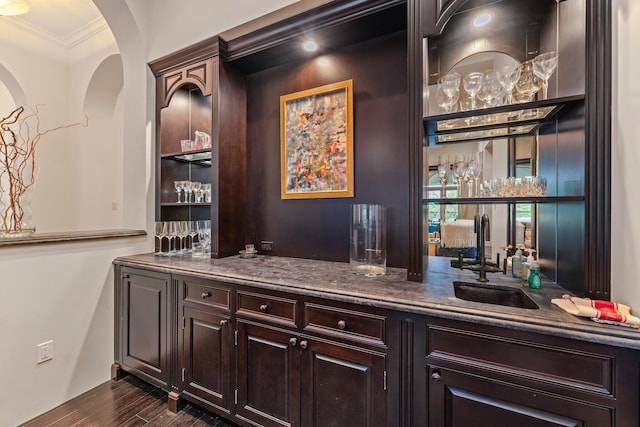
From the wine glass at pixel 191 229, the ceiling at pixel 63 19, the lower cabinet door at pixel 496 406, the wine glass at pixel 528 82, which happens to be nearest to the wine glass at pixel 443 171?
the wine glass at pixel 528 82

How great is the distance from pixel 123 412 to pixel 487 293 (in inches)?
94.5

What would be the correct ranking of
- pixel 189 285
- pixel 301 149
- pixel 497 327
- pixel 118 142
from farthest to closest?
pixel 118 142, pixel 301 149, pixel 189 285, pixel 497 327

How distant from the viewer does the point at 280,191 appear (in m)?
2.25

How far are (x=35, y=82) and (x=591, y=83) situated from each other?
5.30 metres

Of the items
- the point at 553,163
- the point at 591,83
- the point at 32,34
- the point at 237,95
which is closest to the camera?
the point at 591,83

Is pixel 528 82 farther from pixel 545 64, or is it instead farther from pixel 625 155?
pixel 625 155

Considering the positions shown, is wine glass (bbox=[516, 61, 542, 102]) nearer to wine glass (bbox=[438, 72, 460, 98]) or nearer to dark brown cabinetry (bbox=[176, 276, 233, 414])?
wine glass (bbox=[438, 72, 460, 98])

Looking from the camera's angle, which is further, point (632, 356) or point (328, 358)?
point (328, 358)

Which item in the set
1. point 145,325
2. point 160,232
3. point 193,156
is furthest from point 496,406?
point 193,156

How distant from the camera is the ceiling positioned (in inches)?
115

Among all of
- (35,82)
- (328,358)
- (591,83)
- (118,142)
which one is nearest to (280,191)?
(328,358)

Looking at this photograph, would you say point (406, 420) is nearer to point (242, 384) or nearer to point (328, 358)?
point (328, 358)

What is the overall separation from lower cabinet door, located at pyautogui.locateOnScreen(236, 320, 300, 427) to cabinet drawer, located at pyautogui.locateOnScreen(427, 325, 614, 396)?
69cm

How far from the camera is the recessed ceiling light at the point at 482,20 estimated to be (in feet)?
4.99
